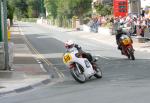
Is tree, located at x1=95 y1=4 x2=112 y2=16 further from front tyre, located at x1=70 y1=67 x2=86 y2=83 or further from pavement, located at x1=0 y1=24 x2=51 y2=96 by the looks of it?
front tyre, located at x1=70 y1=67 x2=86 y2=83

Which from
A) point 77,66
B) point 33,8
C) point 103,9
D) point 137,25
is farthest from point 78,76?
point 33,8

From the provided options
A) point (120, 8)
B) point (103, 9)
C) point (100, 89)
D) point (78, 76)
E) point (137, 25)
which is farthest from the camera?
point (103, 9)

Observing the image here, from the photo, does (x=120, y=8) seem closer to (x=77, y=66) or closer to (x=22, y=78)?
(x=22, y=78)

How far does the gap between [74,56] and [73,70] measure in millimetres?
A: 427

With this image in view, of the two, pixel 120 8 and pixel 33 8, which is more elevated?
pixel 33 8

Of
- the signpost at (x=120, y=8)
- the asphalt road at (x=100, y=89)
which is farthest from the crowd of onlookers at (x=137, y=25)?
the asphalt road at (x=100, y=89)

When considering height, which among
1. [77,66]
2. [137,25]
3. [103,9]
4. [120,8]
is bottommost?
[77,66]

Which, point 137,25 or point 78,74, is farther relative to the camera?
point 137,25

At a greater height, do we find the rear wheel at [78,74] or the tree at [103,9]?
the tree at [103,9]

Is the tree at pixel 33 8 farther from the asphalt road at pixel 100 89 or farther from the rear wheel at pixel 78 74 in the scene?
the rear wheel at pixel 78 74

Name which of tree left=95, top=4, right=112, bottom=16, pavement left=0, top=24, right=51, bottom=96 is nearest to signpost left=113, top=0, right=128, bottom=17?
tree left=95, top=4, right=112, bottom=16

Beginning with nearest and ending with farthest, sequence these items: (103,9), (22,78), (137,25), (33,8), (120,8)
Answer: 1. (22,78)
2. (137,25)
3. (120,8)
4. (103,9)
5. (33,8)

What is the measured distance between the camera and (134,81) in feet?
51.4

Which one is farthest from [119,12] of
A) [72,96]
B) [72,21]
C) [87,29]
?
[72,96]
